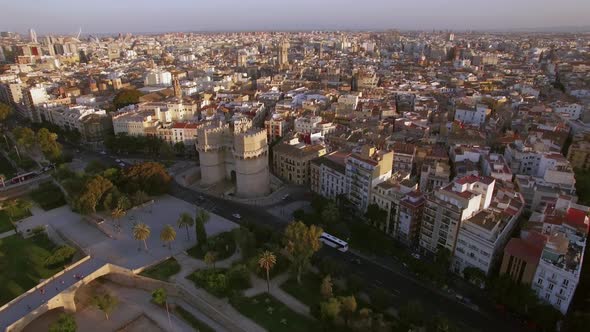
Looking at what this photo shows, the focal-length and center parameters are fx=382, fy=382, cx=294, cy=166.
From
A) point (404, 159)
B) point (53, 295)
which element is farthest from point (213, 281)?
point (404, 159)

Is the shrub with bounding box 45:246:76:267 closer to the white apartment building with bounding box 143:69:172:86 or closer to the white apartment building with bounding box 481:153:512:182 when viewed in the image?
the white apartment building with bounding box 481:153:512:182

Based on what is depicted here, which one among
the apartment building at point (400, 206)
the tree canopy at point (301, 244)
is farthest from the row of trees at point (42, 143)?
the apartment building at point (400, 206)

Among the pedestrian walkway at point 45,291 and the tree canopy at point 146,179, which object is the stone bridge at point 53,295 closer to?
the pedestrian walkway at point 45,291

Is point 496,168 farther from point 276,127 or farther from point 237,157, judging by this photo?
point 276,127

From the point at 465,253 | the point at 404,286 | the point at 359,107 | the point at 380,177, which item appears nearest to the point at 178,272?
the point at 404,286

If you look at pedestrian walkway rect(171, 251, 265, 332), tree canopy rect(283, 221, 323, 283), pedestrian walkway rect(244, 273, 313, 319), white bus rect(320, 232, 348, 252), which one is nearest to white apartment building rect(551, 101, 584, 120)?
white bus rect(320, 232, 348, 252)

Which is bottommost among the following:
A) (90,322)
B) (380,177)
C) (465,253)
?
(90,322)

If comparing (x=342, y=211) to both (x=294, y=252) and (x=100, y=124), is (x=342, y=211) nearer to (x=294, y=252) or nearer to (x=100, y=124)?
(x=294, y=252)
